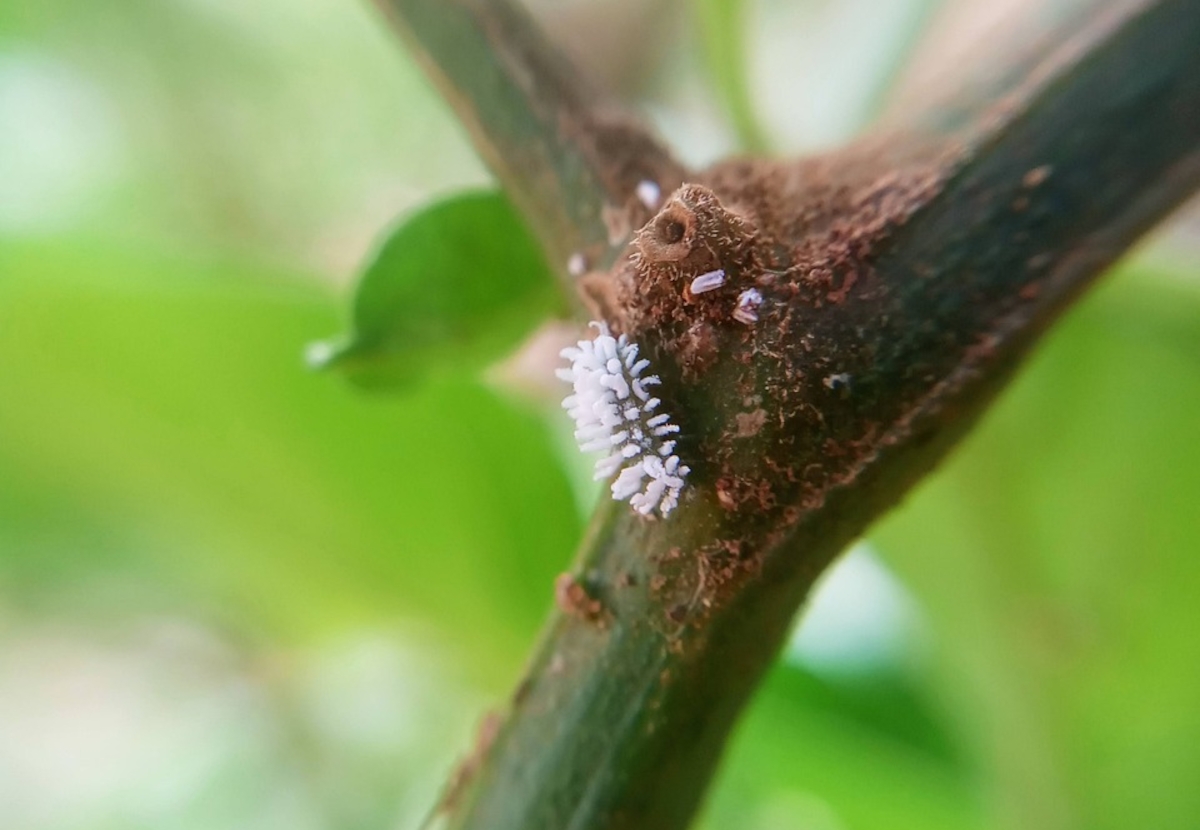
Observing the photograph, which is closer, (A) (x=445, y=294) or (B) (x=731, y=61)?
(A) (x=445, y=294)

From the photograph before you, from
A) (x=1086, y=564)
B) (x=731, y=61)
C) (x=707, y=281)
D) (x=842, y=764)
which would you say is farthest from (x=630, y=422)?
(x=842, y=764)

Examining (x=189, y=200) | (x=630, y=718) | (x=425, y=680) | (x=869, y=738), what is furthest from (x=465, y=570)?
(x=189, y=200)

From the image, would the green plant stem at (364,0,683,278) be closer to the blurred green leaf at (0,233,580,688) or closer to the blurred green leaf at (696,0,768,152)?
the blurred green leaf at (696,0,768,152)

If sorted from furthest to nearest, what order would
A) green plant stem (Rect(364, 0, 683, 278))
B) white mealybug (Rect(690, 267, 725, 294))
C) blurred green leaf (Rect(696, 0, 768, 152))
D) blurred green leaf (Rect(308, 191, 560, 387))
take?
blurred green leaf (Rect(696, 0, 768, 152)) < blurred green leaf (Rect(308, 191, 560, 387)) < green plant stem (Rect(364, 0, 683, 278)) < white mealybug (Rect(690, 267, 725, 294))

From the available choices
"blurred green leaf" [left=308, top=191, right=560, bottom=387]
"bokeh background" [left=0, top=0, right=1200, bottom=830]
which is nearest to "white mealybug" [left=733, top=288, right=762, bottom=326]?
"blurred green leaf" [left=308, top=191, right=560, bottom=387]

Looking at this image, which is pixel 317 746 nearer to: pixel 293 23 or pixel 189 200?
pixel 189 200

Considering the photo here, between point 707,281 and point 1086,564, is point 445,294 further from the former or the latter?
point 1086,564

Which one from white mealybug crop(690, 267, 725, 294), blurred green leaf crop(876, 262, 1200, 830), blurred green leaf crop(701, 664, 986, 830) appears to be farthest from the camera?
blurred green leaf crop(701, 664, 986, 830)
